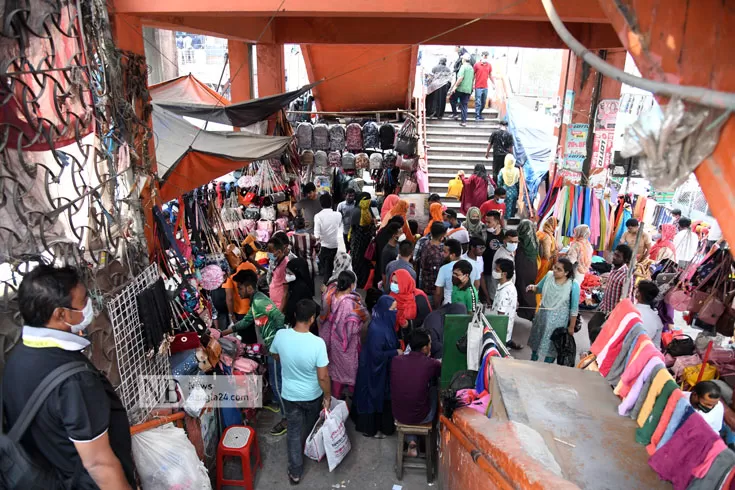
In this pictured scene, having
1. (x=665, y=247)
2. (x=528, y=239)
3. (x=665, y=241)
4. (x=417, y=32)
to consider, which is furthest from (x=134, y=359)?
(x=665, y=241)

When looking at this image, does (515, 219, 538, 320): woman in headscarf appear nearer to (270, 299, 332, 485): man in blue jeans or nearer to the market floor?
the market floor

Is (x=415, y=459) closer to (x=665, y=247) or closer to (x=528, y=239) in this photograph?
(x=528, y=239)

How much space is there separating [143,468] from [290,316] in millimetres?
2603

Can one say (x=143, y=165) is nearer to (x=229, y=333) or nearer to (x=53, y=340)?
(x=229, y=333)

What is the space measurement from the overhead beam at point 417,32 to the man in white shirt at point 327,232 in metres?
2.51

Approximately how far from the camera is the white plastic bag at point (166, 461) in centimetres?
296

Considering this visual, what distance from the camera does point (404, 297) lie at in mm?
5020

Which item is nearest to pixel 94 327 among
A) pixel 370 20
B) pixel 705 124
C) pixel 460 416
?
pixel 460 416

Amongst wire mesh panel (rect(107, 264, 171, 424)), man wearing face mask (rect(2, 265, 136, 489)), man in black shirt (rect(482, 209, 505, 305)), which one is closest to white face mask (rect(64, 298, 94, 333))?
man wearing face mask (rect(2, 265, 136, 489))

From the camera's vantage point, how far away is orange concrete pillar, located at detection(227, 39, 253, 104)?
8.21 metres

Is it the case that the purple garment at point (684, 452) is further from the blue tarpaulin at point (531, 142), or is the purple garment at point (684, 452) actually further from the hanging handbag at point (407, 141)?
the hanging handbag at point (407, 141)

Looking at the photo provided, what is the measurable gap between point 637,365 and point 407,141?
776cm

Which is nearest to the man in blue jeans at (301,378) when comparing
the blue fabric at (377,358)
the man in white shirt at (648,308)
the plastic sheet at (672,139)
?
the blue fabric at (377,358)

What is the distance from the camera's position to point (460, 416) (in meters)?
3.32
